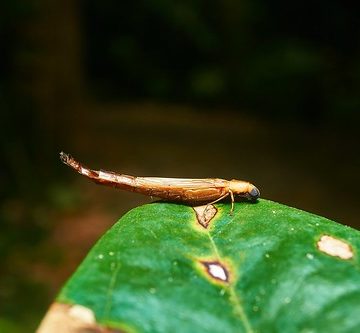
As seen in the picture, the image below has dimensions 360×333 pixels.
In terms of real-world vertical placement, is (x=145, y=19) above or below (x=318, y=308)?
below

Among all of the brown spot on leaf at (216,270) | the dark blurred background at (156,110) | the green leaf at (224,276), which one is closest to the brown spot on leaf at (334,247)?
the green leaf at (224,276)

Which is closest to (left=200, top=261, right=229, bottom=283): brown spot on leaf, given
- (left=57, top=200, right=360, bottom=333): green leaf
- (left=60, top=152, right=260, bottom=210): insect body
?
(left=57, top=200, right=360, bottom=333): green leaf

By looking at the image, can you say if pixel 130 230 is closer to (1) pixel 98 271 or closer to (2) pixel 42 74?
(1) pixel 98 271

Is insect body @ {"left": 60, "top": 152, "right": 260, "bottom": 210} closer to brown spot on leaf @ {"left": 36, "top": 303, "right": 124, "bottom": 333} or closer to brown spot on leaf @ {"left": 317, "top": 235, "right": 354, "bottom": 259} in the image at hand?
brown spot on leaf @ {"left": 317, "top": 235, "right": 354, "bottom": 259}

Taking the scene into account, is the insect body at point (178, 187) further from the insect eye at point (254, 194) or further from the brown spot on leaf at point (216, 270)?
the brown spot on leaf at point (216, 270)

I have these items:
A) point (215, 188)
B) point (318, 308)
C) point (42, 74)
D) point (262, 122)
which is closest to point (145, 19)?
point (262, 122)

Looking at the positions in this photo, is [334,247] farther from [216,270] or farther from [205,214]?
[205,214]
